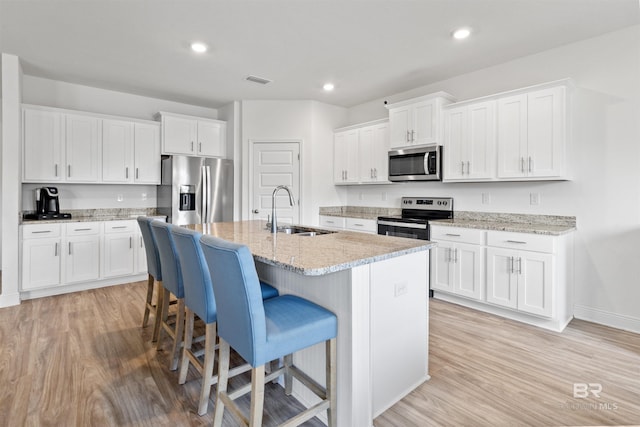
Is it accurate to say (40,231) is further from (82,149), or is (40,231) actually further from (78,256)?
(82,149)

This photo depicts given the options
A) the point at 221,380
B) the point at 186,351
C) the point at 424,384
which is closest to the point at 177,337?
the point at 186,351

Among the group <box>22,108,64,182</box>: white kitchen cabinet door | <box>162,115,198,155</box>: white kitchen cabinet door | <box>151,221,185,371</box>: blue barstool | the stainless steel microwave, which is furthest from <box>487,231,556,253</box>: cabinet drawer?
<box>22,108,64,182</box>: white kitchen cabinet door

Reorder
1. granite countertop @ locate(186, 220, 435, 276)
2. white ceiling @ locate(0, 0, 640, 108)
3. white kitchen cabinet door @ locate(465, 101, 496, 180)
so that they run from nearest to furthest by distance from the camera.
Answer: granite countertop @ locate(186, 220, 435, 276)
white ceiling @ locate(0, 0, 640, 108)
white kitchen cabinet door @ locate(465, 101, 496, 180)

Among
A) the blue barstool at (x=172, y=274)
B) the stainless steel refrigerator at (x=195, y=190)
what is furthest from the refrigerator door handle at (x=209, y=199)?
the blue barstool at (x=172, y=274)

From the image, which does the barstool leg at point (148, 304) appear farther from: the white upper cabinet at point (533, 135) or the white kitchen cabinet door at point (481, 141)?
the white upper cabinet at point (533, 135)

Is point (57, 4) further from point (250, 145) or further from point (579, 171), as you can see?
point (579, 171)

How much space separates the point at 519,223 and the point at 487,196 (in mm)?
470

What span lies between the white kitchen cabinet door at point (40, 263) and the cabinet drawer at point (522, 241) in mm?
4771

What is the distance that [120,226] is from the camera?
4.27m

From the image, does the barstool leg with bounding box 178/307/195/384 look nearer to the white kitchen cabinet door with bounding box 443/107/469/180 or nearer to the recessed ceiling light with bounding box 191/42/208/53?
the recessed ceiling light with bounding box 191/42/208/53

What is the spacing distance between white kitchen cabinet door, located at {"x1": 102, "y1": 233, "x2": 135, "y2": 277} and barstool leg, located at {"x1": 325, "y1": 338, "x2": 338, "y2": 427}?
371 cm

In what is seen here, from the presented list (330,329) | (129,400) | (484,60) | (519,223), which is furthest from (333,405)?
(484,60)

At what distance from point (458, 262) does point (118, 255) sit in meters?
4.12

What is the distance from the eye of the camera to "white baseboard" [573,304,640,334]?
2930 mm
